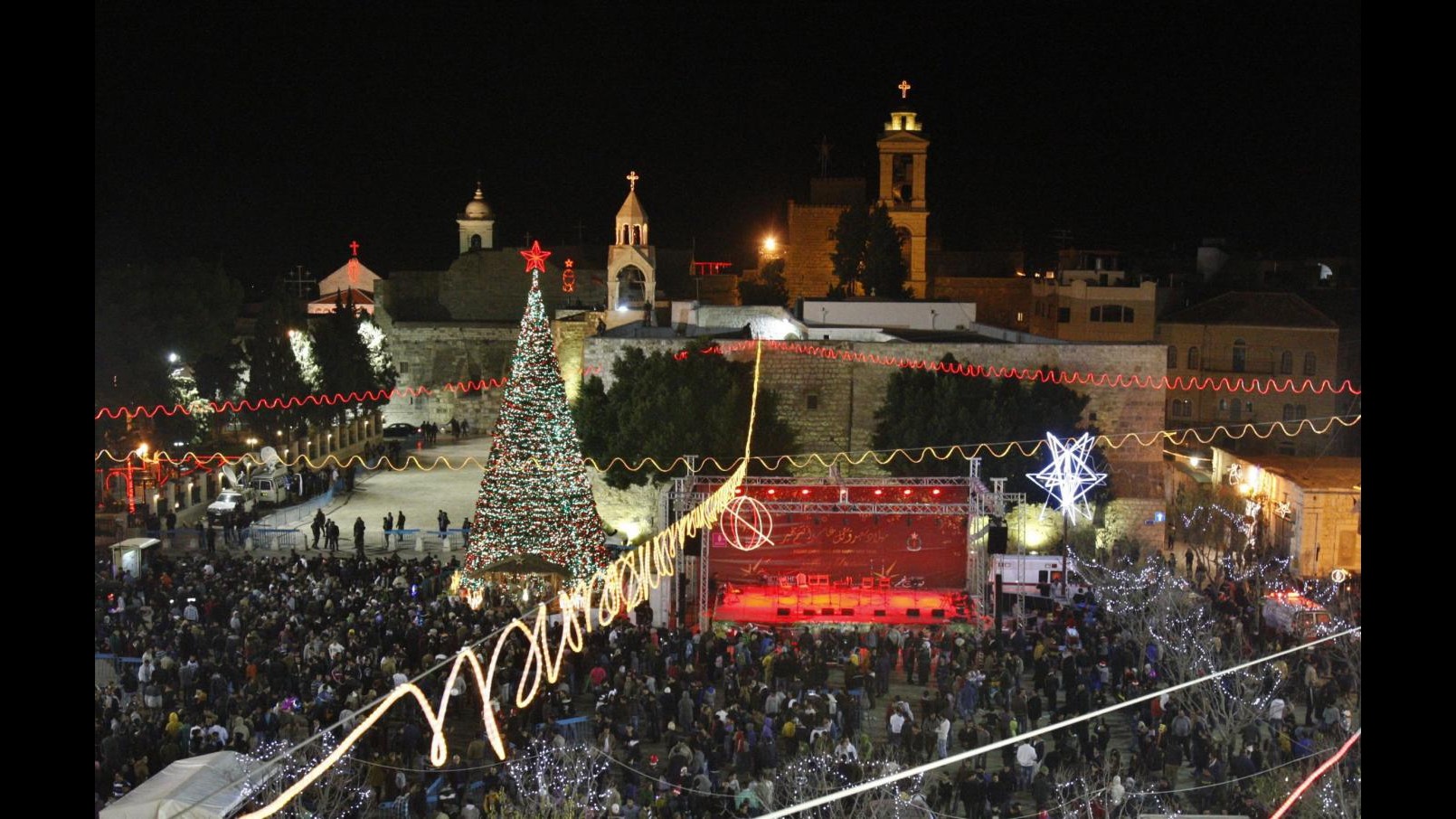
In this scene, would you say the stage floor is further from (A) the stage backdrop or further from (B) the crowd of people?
(B) the crowd of people

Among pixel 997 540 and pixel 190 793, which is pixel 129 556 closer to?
pixel 190 793

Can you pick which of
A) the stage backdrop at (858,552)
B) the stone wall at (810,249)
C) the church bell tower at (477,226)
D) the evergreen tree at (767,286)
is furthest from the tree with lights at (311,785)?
the church bell tower at (477,226)

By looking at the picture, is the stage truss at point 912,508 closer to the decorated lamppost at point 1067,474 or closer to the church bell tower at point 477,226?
the decorated lamppost at point 1067,474

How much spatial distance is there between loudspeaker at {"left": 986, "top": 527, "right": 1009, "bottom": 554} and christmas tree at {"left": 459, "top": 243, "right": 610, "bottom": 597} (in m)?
4.82

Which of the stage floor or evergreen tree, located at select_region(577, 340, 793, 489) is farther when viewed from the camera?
evergreen tree, located at select_region(577, 340, 793, 489)

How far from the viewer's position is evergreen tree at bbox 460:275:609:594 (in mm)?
16531

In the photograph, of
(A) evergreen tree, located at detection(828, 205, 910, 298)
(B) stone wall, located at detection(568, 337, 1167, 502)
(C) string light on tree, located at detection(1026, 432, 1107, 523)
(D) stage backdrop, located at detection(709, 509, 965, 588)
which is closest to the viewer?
(C) string light on tree, located at detection(1026, 432, 1107, 523)

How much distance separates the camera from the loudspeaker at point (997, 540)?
16062 mm

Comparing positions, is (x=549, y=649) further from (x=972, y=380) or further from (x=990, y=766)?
(x=972, y=380)

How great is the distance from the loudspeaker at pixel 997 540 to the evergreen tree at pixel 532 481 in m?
4.79

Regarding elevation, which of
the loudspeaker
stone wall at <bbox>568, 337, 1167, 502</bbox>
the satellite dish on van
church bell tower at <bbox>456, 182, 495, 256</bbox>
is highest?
church bell tower at <bbox>456, 182, 495, 256</bbox>

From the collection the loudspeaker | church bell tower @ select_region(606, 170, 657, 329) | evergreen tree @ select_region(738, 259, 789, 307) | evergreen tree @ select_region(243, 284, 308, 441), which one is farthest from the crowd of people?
evergreen tree @ select_region(738, 259, 789, 307)

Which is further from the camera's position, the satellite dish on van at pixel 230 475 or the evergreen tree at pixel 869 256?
the evergreen tree at pixel 869 256

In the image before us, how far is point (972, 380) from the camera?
22.2 m
